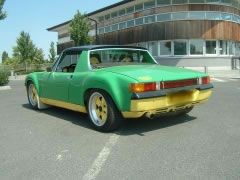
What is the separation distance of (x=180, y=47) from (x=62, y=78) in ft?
84.2

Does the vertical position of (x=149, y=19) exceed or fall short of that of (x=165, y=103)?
it exceeds it

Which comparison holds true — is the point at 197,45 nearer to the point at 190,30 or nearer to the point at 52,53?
the point at 190,30

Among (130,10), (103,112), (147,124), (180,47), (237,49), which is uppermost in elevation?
(130,10)

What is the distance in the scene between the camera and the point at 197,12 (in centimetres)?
3091

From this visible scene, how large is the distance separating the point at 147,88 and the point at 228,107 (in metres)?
3.47

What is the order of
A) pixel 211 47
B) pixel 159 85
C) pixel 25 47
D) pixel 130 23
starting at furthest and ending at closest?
pixel 25 47, pixel 130 23, pixel 211 47, pixel 159 85

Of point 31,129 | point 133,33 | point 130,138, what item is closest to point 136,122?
point 130,138

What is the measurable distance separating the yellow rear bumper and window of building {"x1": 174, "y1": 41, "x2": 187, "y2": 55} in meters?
25.7

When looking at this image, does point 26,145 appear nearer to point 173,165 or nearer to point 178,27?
point 173,165

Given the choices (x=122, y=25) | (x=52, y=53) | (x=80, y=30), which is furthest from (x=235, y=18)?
(x=52, y=53)

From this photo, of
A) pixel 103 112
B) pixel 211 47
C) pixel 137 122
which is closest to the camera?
pixel 103 112

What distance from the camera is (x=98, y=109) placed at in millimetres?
6098

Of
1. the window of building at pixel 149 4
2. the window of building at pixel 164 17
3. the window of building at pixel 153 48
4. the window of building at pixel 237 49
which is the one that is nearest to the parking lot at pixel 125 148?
the window of building at pixel 164 17

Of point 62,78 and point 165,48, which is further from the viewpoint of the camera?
point 165,48
